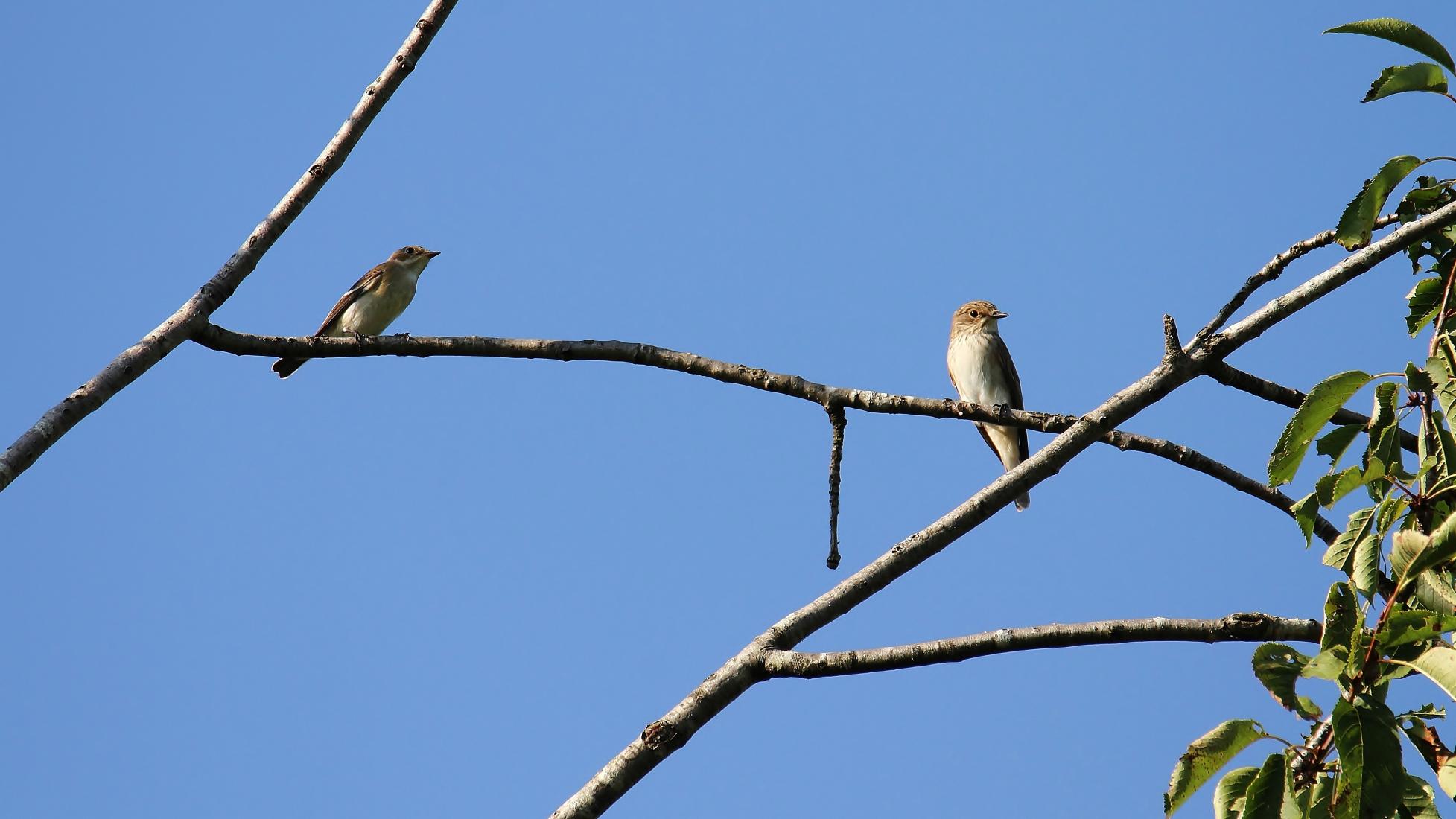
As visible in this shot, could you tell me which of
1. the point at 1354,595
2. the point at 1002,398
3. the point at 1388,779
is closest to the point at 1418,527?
the point at 1354,595

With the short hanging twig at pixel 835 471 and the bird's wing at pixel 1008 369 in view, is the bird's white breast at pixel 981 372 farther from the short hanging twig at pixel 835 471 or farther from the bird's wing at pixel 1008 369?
the short hanging twig at pixel 835 471

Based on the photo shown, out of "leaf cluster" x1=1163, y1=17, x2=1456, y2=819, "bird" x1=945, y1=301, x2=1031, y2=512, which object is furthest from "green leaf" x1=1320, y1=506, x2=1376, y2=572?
"bird" x1=945, y1=301, x2=1031, y2=512

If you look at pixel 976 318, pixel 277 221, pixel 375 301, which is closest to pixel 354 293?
pixel 375 301

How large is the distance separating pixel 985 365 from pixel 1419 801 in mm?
10513

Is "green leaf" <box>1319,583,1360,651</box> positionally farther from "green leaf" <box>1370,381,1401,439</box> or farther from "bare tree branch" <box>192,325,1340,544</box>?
"bare tree branch" <box>192,325,1340,544</box>

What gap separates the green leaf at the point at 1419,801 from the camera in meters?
2.82

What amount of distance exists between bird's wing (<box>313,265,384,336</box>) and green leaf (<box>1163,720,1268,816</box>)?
12020 mm

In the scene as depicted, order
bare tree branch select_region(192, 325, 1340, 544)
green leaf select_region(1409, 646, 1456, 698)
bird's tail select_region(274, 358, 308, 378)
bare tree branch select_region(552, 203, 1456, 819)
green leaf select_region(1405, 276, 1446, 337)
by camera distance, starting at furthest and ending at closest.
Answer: bird's tail select_region(274, 358, 308, 378) < bare tree branch select_region(192, 325, 1340, 544) < green leaf select_region(1405, 276, 1446, 337) < bare tree branch select_region(552, 203, 1456, 819) < green leaf select_region(1409, 646, 1456, 698)

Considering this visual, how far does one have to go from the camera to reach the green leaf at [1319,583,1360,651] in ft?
10.0

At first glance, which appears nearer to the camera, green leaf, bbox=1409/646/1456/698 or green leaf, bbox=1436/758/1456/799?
green leaf, bbox=1409/646/1456/698

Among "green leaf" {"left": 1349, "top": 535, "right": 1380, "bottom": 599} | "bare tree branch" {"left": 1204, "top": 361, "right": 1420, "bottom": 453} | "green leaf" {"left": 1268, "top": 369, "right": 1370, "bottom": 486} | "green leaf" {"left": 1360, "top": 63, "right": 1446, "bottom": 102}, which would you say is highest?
"green leaf" {"left": 1360, "top": 63, "right": 1446, "bottom": 102}

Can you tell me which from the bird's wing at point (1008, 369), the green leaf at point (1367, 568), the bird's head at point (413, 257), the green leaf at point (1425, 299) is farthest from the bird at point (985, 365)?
the green leaf at point (1367, 568)

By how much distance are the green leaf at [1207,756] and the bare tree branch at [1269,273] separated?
141cm

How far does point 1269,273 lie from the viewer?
169 inches
